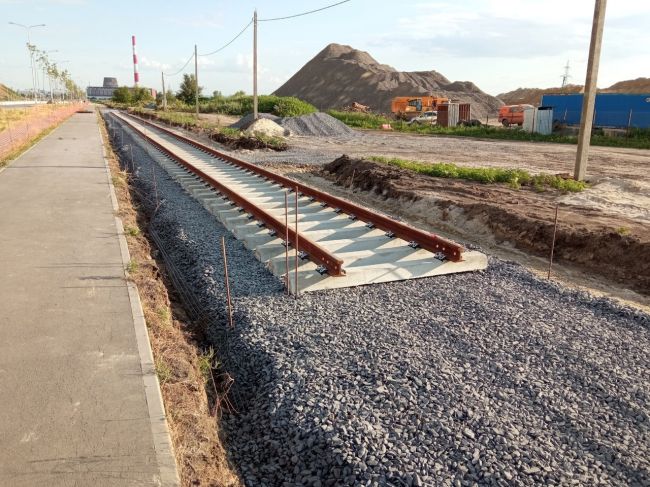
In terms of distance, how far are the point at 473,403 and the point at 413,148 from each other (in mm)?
24029

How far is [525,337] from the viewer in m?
5.17

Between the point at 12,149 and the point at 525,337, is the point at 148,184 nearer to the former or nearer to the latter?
the point at 12,149

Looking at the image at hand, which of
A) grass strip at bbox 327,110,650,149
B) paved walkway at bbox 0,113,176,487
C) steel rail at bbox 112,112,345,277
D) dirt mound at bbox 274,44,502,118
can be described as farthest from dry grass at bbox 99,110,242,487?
dirt mound at bbox 274,44,502,118

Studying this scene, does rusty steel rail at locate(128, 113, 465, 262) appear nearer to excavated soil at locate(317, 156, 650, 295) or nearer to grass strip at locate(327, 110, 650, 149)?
excavated soil at locate(317, 156, 650, 295)

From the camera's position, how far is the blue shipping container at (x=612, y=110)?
32625 mm

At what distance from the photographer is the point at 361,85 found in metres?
95.0

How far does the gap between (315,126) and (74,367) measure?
34.0 m

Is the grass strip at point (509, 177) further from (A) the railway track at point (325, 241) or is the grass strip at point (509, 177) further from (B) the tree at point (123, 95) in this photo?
(B) the tree at point (123, 95)

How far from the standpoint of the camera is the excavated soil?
788cm

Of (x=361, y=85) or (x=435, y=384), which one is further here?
(x=361, y=85)

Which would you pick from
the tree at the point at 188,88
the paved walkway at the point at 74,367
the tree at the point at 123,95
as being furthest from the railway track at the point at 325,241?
the tree at the point at 123,95

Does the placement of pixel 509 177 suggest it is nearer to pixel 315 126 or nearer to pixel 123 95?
pixel 315 126

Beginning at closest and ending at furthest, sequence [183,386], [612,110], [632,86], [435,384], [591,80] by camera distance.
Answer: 1. [435,384]
2. [183,386]
3. [591,80]
4. [612,110]
5. [632,86]

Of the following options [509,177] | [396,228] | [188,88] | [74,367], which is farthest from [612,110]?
[188,88]
